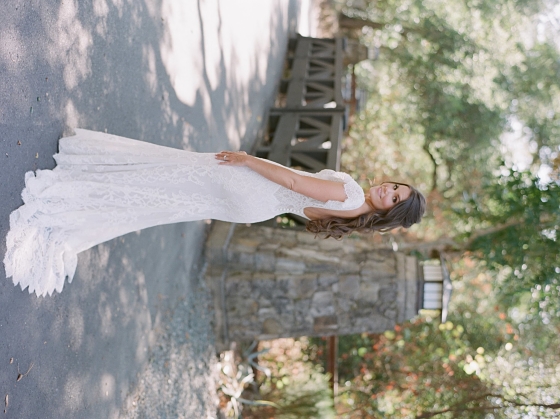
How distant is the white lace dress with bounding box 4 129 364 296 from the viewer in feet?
11.4

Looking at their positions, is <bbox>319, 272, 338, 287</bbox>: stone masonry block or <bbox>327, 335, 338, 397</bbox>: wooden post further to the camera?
<bbox>327, 335, 338, 397</bbox>: wooden post

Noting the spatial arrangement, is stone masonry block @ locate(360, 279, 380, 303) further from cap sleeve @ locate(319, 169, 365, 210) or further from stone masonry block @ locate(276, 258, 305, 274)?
cap sleeve @ locate(319, 169, 365, 210)

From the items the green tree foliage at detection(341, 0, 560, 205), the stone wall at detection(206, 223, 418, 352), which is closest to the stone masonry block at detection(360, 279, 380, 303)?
the stone wall at detection(206, 223, 418, 352)

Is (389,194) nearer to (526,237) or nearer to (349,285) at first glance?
(349,285)

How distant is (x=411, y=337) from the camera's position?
9.83m

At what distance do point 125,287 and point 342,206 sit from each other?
7.38ft

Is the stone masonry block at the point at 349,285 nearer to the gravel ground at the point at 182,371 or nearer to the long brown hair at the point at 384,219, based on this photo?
the gravel ground at the point at 182,371

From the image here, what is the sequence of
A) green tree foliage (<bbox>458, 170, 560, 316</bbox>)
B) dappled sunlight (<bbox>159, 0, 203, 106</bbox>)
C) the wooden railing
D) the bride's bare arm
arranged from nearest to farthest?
the bride's bare arm < dappled sunlight (<bbox>159, 0, 203, 106</bbox>) < green tree foliage (<bbox>458, 170, 560, 316</bbox>) < the wooden railing

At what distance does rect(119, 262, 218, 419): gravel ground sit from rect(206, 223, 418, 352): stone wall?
0.29 m

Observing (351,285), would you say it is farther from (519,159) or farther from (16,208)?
(519,159)

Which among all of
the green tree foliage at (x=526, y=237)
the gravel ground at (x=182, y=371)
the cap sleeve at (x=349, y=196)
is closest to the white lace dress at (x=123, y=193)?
the cap sleeve at (x=349, y=196)

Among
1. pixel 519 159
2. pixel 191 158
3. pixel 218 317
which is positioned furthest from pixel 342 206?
pixel 519 159

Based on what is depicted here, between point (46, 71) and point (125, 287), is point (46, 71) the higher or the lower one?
the higher one

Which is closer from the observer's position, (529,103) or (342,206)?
(342,206)
